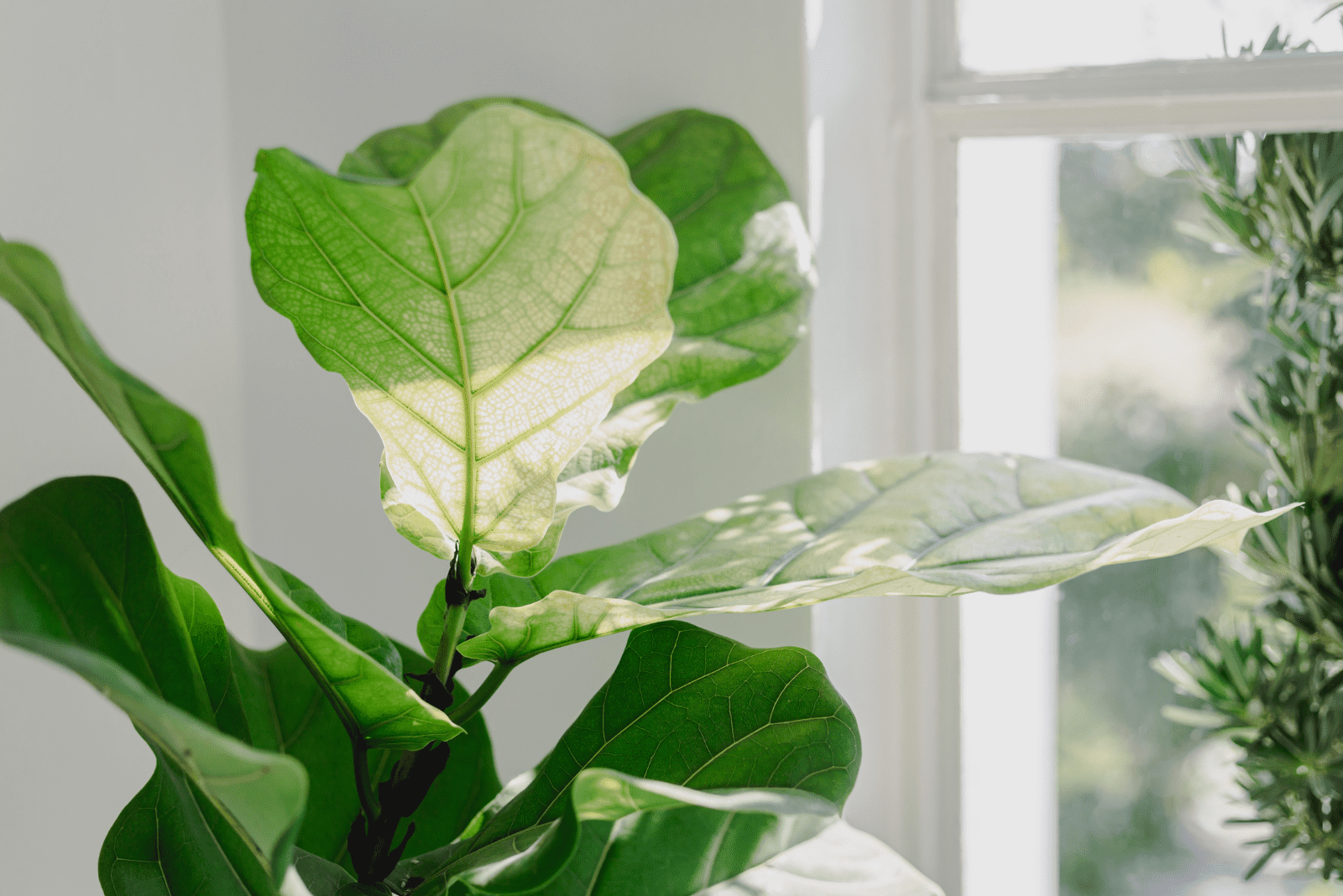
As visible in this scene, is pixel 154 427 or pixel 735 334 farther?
pixel 735 334

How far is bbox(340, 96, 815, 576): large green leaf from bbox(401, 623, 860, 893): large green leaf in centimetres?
17

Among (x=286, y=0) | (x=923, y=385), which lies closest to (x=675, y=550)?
(x=923, y=385)

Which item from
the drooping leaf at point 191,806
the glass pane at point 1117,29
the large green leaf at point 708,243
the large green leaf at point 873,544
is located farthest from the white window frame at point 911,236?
the drooping leaf at point 191,806

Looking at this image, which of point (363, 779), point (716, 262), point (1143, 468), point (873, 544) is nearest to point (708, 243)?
point (716, 262)

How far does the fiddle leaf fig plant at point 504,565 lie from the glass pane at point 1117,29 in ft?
1.68

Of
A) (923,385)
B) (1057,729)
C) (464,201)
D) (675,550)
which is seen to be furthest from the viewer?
(1057,729)

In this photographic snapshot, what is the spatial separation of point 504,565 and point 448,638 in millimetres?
53

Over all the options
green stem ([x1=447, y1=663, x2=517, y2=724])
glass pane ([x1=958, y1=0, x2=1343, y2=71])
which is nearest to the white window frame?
glass pane ([x1=958, y1=0, x2=1343, y2=71])

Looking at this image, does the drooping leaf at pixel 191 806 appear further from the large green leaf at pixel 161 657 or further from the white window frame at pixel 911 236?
the white window frame at pixel 911 236

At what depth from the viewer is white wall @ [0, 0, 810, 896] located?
80cm

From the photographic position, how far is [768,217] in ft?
2.70

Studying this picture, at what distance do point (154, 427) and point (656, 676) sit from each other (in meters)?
0.31

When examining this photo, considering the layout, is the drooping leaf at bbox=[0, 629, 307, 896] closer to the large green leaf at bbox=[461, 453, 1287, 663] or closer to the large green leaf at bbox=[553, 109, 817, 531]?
the large green leaf at bbox=[461, 453, 1287, 663]

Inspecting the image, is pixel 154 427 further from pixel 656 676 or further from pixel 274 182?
pixel 656 676
